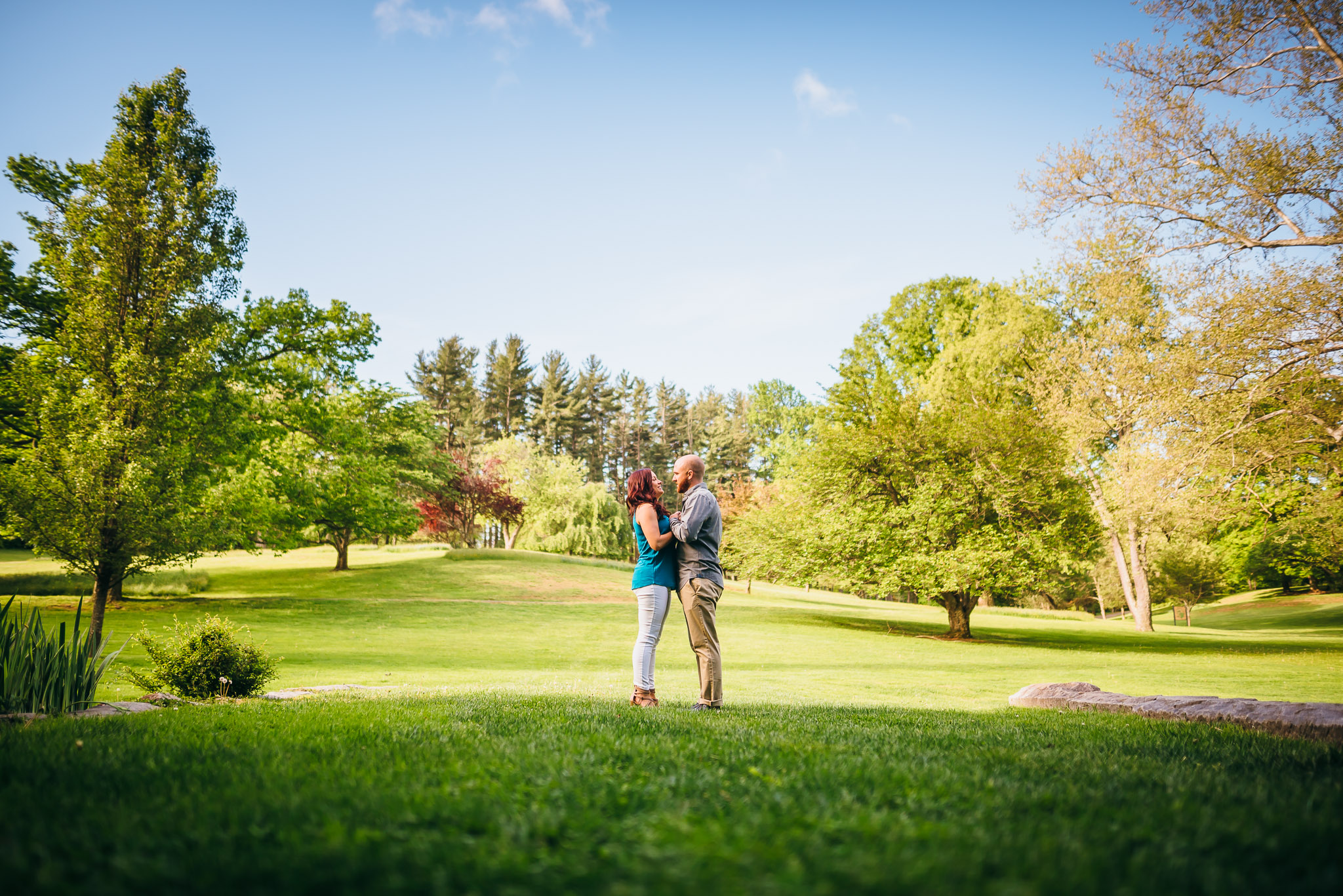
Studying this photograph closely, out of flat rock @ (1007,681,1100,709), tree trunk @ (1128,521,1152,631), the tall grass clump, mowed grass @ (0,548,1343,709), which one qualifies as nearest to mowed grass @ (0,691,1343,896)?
the tall grass clump

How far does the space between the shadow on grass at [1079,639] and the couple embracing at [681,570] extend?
2070 cm

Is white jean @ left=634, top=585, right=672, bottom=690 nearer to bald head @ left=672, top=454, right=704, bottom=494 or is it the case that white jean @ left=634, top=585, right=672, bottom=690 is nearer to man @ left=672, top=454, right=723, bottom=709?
man @ left=672, top=454, right=723, bottom=709

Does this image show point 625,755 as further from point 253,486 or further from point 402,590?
point 402,590

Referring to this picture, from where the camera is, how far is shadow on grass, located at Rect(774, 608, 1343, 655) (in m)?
21.8

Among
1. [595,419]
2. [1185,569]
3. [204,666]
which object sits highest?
[595,419]

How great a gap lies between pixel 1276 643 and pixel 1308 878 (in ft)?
103

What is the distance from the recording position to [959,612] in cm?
2500

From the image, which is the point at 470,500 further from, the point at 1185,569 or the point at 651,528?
the point at 1185,569

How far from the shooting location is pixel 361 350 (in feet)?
74.7

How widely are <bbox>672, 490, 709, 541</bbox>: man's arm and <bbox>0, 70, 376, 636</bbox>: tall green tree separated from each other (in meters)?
11.4

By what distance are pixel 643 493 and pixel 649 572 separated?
0.78m

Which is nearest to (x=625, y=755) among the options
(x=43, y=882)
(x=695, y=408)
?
(x=43, y=882)

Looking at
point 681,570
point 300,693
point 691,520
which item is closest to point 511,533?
point 300,693

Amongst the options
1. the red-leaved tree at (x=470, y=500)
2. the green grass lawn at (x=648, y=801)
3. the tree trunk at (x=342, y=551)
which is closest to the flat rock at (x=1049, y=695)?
the green grass lawn at (x=648, y=801)
